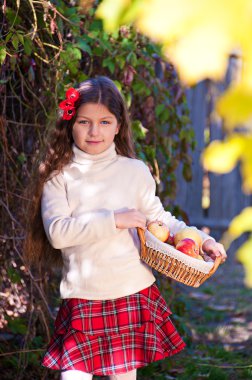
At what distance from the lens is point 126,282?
2.43 metres

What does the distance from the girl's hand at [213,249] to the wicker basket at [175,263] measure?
8 centimetres

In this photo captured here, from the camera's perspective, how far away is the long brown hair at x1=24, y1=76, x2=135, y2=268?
2.52m

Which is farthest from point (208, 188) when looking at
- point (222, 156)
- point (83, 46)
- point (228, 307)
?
point (222, 156)

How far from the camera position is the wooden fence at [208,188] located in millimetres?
6555

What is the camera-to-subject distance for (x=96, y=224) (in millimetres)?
2328

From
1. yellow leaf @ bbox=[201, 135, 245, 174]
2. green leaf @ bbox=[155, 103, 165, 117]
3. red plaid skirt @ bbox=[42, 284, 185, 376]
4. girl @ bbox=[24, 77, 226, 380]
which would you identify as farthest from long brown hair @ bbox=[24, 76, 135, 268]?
yellow leaf @ bbox=[201, 135, 245, 174]

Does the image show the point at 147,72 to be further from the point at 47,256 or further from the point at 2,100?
the point at 47,256

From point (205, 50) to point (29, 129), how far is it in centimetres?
272

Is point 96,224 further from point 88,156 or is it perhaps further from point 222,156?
point 222,156

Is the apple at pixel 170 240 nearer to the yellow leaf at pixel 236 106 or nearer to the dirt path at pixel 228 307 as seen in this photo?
the dirt path at pixel 228 307

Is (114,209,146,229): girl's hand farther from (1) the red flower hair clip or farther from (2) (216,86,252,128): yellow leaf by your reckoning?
(2) (216,86,252,128): yellow leaf

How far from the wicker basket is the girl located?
3.4 inches

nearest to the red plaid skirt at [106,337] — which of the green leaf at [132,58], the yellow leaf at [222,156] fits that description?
the green leaf at [132,58]

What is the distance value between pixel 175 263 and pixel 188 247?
8cm
